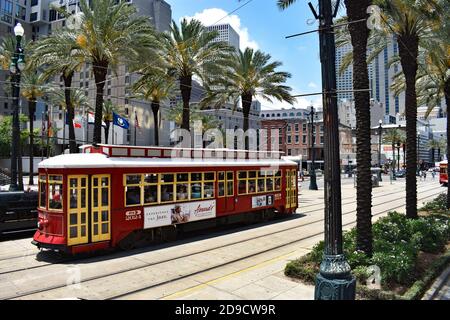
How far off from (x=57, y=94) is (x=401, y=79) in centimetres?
3663

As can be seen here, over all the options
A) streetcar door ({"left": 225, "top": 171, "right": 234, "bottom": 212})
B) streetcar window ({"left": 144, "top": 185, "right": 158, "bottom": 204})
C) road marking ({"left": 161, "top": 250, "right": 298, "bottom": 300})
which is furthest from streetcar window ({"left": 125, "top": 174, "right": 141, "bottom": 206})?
streetcar door ({"left": 225, "top": 171, "right": 234, "bottom": 212})

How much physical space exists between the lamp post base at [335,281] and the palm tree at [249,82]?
2132 cm

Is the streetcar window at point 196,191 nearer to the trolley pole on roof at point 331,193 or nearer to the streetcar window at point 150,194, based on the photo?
A: the streetcar window at point 150,194

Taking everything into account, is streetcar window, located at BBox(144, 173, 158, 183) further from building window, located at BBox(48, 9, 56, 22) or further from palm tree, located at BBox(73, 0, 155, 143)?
building window, located at BBox(48, 9, 56, 22)

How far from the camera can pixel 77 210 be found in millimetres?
11781

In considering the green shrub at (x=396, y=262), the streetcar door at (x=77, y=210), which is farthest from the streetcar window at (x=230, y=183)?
the green shrub at (x=396, y=262)

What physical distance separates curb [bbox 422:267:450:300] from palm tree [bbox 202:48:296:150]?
1927 cm

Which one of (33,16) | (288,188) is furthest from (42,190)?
(33,16)

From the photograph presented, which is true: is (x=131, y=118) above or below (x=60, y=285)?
above

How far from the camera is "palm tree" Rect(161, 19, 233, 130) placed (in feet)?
78.9

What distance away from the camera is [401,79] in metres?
27.8

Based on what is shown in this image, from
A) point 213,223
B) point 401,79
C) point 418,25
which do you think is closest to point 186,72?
point 213,223

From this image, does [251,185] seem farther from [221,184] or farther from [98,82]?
[98,82]
